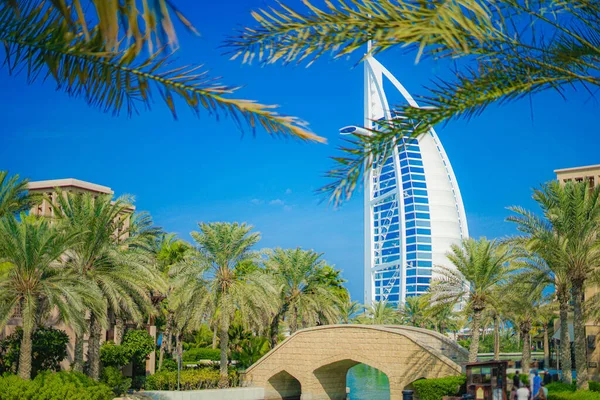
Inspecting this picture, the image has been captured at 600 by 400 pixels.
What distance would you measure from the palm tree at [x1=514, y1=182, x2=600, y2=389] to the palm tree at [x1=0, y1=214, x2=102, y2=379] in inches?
660

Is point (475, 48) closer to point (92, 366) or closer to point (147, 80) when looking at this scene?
point (147, 80)

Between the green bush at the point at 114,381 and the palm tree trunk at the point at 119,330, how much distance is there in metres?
3.55

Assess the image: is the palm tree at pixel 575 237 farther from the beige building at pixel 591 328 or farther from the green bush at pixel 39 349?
the green bush at pixel 39 349

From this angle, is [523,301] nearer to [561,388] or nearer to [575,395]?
[561,388]

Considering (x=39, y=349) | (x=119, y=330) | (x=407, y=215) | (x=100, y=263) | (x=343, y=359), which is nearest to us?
(x=39, y=349)

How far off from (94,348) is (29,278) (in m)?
5.72

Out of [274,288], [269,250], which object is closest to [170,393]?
[274,288]

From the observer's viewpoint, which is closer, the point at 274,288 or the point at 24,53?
the point at 24,53

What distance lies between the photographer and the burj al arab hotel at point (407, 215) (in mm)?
97875

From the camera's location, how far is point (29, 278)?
25750 mm

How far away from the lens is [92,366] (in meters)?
29.8

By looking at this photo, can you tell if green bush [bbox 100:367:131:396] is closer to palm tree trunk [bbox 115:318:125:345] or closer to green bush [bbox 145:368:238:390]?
green bush [bbox 145:368:238:390]

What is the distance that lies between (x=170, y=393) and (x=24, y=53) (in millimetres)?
29061

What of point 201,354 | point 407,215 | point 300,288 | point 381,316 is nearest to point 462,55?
point 300,288
